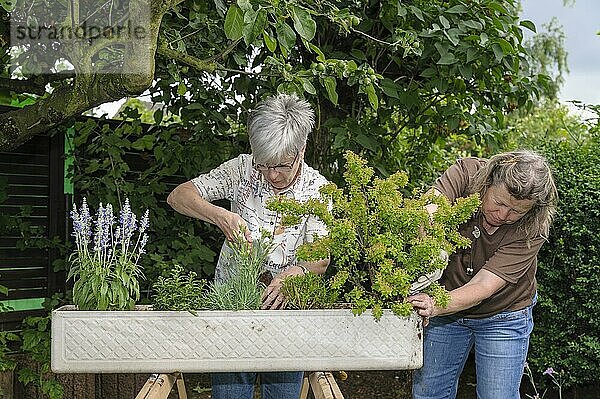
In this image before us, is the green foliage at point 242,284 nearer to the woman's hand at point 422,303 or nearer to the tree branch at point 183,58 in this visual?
the woman's hand at point 422,303

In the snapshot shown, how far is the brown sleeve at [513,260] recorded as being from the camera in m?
2.35

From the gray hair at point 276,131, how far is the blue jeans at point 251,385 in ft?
2.23

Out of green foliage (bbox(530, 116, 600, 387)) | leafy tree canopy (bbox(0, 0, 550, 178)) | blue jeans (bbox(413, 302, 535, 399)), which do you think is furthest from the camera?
green foliage (bbox(530, 116, 600, 387))

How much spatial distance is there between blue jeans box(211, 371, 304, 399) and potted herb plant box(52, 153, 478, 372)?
2.16 feet

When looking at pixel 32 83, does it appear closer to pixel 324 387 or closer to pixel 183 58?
pixel 183 58

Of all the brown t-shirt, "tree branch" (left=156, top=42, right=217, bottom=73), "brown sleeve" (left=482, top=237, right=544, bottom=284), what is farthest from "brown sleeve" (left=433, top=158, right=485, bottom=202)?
"tree branch" (left=156, top=42, right=217, bottom=73)

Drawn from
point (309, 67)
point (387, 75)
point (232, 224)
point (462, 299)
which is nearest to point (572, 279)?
point (387, 75)

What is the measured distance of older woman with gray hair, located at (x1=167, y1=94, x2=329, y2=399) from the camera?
213cm

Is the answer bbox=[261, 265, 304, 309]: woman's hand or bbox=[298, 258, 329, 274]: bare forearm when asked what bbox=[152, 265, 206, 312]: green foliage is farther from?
bbox=[298, 258, 329, 274]: bare forearm

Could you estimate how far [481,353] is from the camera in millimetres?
2572

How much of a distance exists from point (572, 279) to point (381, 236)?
247 centimetres

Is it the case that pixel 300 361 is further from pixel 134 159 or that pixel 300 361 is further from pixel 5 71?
pixel 134 159

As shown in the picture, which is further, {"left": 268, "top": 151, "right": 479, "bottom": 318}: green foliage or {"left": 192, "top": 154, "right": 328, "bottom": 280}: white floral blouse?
{"left": 192, "top": 154, "right": 328, "bottom": 280}: white floral blouse

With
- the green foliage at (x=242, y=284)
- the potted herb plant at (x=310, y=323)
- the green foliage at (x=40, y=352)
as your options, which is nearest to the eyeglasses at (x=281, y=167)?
the green foliage at (x=242, y=284)
